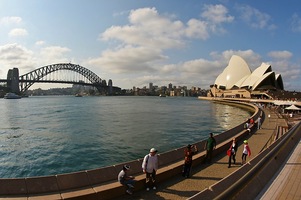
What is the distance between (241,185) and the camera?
4566 millimetres

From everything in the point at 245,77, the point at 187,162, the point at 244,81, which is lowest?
the point at 187,162

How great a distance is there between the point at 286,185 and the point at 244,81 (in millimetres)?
103871

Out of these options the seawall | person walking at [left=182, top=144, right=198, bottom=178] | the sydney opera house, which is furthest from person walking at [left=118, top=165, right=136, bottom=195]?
the sydney opera house

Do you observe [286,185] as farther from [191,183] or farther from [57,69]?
[57,69]

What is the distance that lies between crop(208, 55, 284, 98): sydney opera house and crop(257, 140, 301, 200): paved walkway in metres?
81.0

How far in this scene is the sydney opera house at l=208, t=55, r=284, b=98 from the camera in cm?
9112

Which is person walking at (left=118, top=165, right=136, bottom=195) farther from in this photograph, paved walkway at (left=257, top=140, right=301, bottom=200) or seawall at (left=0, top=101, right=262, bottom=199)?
paved walkway at (left=257, top=140, right=301, bottom=200)

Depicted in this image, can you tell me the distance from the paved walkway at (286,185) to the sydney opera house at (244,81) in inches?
3190

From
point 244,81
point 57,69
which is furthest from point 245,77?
point 57,69

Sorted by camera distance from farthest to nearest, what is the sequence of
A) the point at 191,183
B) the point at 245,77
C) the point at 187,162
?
1. the point at 245,77
2. the point at 187,162
3. the point at 191,183

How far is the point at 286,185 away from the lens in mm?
6711

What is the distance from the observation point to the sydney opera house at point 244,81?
9112 cm

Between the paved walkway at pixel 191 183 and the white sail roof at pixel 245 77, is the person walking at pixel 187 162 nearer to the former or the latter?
the paved walkway at pixel 191 183

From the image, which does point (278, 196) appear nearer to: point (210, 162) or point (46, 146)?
point (210, 162)
